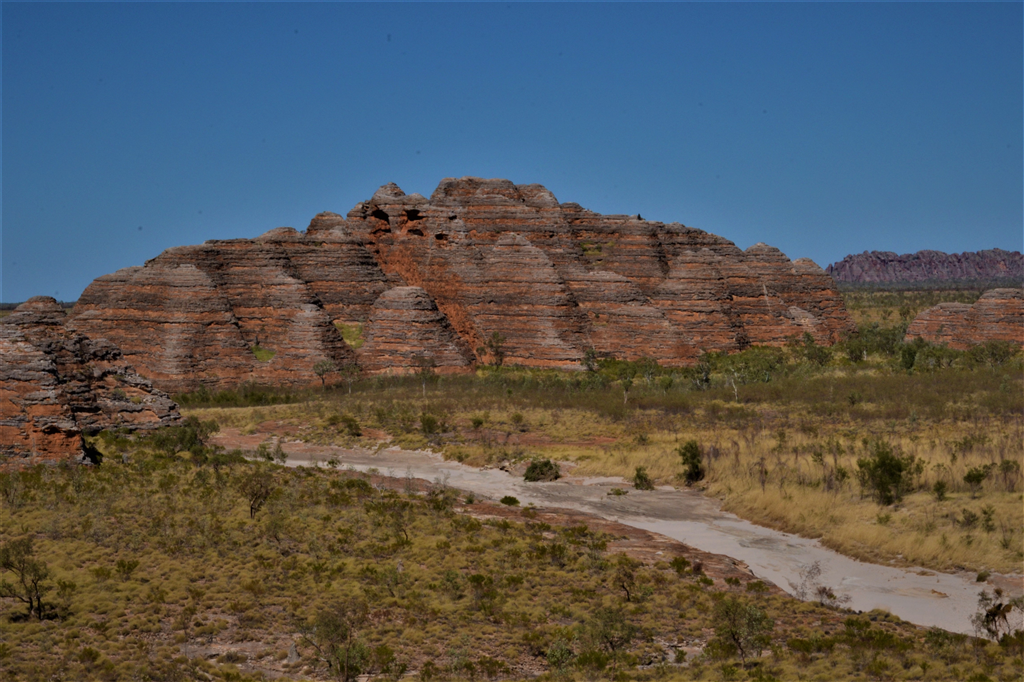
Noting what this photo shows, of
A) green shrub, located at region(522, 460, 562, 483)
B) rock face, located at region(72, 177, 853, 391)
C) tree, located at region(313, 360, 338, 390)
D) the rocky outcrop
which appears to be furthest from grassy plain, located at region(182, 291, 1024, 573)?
rock face, located at region(72, 177, 853, 391)

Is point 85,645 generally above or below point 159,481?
below

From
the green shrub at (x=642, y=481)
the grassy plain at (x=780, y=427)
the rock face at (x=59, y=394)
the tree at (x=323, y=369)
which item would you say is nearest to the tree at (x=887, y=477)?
the grassy plain at (x=780, y=427)

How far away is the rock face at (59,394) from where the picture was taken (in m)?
23.2

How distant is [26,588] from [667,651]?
10023 mm

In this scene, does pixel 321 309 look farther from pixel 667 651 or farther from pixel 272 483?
pixel 667 651

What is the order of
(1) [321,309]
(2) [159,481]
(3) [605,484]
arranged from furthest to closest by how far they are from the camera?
(1) [321,309] → (3) [605,484] → (2) [159,481]

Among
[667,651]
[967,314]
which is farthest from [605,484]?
[967,314]

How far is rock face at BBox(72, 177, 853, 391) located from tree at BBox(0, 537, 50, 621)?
3016 cm

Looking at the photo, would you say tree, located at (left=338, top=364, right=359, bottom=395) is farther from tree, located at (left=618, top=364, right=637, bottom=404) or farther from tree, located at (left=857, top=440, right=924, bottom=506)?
tree, located at (left=857, top=440, right=924, bottom=506)

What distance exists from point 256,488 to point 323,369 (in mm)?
23835

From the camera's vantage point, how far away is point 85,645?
13609 mm

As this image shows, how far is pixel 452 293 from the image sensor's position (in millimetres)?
52812

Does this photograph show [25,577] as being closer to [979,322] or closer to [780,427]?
[780,427]

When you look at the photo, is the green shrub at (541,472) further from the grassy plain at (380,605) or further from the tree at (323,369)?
the tree at (323,369)
